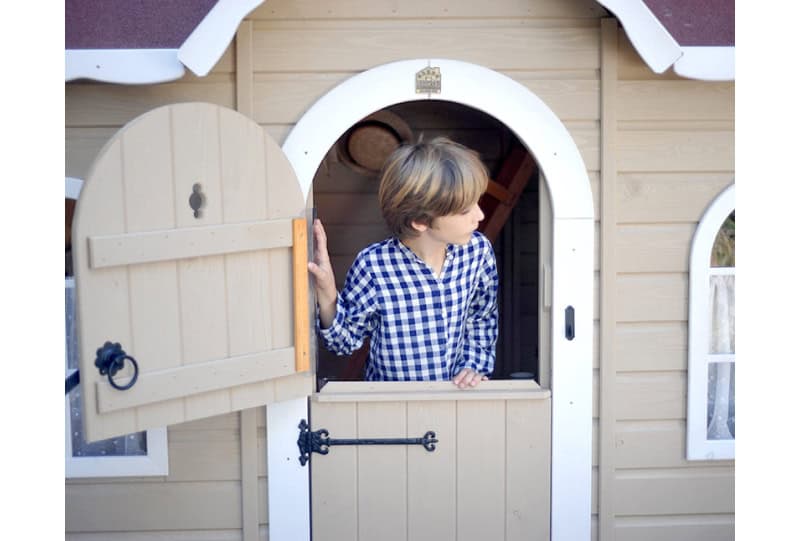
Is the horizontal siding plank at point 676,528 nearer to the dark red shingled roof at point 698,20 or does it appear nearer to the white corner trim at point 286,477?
the white corner trim at point 286,477

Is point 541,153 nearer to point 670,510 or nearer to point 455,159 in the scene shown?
point 455,159

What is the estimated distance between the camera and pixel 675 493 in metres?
2.98

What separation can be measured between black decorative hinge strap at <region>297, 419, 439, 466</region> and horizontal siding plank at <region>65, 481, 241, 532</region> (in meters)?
0.27

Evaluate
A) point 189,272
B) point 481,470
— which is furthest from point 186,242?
point 481,470

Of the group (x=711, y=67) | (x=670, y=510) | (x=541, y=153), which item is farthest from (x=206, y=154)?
(x=670, y=510)

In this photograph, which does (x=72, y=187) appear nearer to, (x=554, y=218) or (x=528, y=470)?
(x=554, y=218)

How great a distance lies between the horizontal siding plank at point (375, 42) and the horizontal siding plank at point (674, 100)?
38 centimetres

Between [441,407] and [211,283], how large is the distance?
3.02ft

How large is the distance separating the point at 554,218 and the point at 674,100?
578 millimetres

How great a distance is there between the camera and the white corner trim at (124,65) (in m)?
2.64

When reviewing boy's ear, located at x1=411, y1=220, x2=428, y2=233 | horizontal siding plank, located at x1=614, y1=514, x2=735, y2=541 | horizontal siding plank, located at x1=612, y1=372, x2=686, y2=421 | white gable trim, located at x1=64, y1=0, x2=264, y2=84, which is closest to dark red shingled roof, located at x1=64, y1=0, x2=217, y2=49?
white gable trim, located at x1=64, y1=0, x2=264, y2=84

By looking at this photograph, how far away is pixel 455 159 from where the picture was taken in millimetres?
2775

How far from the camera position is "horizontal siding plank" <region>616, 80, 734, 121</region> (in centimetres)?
285

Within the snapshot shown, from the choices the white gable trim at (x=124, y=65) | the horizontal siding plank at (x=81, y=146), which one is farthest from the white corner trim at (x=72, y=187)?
the white gable trim at (x=124, y=65)
